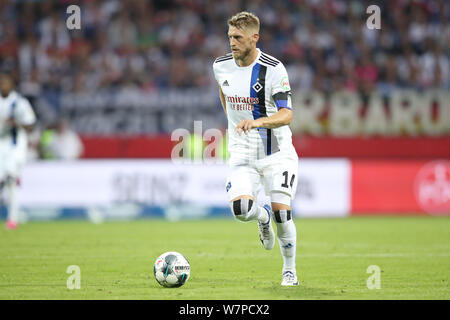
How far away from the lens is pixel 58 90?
20.0 meters

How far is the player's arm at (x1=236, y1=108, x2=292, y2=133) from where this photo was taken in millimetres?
7309

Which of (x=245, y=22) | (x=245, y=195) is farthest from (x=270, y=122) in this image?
(x=245, y=22)

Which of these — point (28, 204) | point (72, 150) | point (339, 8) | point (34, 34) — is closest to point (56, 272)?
point (28, 204)

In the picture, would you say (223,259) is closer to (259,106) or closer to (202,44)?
(259,106)

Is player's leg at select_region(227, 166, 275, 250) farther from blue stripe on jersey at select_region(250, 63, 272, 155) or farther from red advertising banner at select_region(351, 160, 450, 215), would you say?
red advertising banner at select_region(351, 160, 450, 215)

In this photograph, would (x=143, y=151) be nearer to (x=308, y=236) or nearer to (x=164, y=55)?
(x=164, y=55)

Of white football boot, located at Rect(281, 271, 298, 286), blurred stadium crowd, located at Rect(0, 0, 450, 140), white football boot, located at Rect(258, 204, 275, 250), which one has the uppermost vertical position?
blurred stadium crowd, located at Rect(0, 0, 450, 140)

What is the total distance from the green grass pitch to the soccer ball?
0.14 meters

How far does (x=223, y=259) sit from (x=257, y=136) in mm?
2599

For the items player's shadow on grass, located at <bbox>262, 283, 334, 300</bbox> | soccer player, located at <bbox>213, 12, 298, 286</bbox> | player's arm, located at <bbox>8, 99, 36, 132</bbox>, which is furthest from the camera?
player's arm, located at <bbox>8, 99, 36, 132</bbox>

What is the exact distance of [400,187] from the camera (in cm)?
1770

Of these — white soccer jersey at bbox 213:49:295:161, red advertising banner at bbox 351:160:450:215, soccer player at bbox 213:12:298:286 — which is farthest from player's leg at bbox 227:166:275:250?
red advertising banner at bbox 351:160:450:215

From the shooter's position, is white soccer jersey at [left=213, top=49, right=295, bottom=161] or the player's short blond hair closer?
the player's short blond hair

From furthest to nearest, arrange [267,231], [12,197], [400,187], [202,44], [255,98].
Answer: [202,44]
[400,187]
[12,197]
[267,231]
[255,98]
